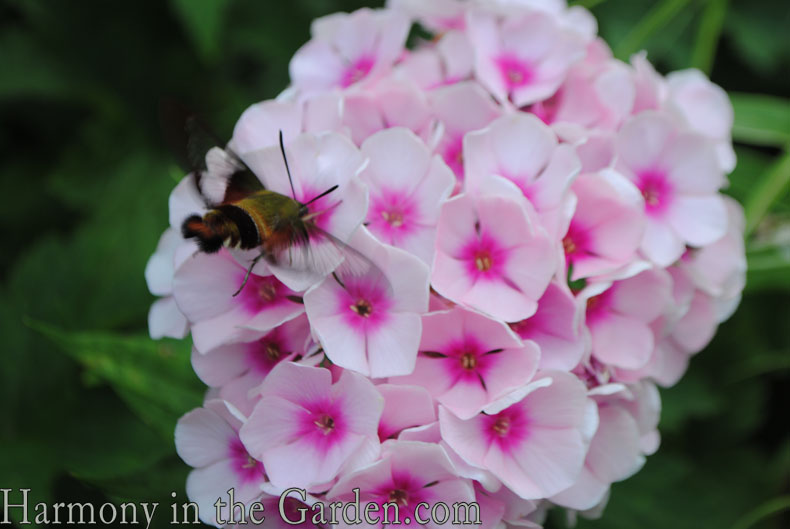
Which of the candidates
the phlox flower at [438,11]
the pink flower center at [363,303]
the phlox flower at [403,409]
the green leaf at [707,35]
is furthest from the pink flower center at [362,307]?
the green leaf at [707,35]

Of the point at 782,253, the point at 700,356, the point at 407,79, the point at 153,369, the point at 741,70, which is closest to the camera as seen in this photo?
the point at 407,79

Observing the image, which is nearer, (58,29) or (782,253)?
(782,253)

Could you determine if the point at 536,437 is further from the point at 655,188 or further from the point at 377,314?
the point at 655,188

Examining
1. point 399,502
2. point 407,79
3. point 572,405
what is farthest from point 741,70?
point 399,502

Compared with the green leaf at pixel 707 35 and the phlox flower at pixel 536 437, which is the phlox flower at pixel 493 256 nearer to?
the phlox flower at pixel 536 437

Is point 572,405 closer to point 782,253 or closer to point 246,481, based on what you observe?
point 246,481

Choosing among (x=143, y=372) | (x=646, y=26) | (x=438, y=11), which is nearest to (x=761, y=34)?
(x=646, y=26)
